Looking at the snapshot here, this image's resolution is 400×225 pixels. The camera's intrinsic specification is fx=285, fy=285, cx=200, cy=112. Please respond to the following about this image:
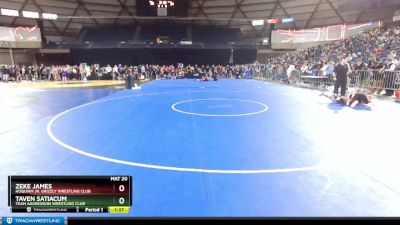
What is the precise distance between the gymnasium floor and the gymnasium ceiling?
25.4 m

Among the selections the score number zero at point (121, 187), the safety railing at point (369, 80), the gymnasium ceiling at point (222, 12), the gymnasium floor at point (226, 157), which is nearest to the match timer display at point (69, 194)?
the score number zero at point (121, 187)

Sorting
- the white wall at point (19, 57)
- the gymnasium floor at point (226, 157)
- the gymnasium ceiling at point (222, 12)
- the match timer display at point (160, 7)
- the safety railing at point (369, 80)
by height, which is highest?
the gymnasium ceiling at point (222, 12)

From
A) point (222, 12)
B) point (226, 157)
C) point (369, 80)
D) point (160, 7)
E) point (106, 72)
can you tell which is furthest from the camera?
point (222, 12)

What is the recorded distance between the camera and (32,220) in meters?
2.14

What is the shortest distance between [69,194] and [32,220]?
309 millimetres

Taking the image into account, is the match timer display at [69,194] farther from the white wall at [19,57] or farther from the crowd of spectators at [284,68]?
the white wall at [19,57]

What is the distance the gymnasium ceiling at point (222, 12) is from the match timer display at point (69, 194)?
31.0 m

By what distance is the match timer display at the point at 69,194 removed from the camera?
2176 millimetres

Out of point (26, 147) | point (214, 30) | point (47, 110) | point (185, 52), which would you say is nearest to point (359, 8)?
point (214, 30)

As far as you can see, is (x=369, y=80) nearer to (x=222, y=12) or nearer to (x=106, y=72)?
(x=106, y=72)

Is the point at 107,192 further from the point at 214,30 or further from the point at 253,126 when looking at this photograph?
the point at 214,30

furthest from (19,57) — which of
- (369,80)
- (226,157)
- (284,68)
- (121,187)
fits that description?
(121,187)

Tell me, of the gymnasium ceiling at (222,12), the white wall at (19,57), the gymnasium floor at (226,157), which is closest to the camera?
the gymnasium floor at (226,157)

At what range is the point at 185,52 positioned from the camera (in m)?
34.3
